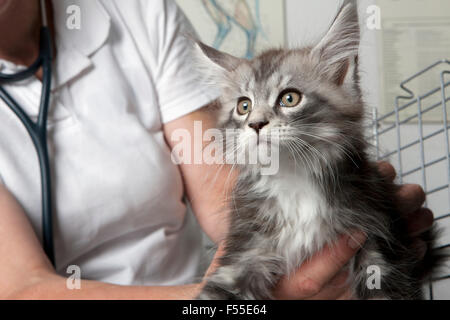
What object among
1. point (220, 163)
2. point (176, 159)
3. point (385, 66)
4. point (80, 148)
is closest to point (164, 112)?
point (176, 159)

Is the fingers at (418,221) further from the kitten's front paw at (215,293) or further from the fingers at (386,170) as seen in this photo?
the kitten's front paw at (215,293)

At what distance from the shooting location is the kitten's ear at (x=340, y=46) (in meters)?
0.70

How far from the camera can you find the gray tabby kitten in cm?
69

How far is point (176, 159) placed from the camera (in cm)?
119

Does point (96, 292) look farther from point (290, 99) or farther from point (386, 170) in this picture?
point (386, 170)

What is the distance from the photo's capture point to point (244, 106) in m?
0.77

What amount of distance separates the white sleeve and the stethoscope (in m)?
0.31

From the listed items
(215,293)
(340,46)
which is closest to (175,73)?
(340,46)

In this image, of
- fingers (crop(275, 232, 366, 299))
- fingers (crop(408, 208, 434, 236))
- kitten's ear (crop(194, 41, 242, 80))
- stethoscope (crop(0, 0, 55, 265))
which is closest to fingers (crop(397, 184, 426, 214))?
fingers (crop(408, 208, 434, 236))

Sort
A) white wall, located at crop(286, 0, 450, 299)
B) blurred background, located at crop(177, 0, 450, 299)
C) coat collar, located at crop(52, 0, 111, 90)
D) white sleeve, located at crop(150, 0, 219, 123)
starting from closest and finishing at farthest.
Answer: white wall, located at crop(286, 0, 450, 299) < coat collar, located at crop(52, 0, 111, 90) < white sleeve, located at crop(150, 0, 219, 123) < blurred background, located at crop(177, 0, 450, 299)

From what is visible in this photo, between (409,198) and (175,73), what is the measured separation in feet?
2.27

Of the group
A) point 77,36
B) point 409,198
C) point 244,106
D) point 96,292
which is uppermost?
point 77,36

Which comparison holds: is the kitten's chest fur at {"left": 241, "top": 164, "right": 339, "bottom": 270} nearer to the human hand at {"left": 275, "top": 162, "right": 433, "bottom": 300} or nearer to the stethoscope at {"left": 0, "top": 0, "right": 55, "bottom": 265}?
the human hand at {"left": 275, "top": 162, "right": 433, "bottom": 300}

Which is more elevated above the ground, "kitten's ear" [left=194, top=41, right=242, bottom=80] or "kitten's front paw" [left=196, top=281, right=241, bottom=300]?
"kitten's ear" [left=194, top=41, right=242, bottom=80]
